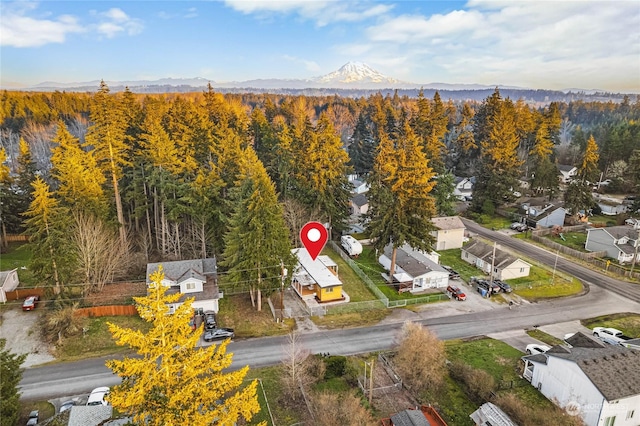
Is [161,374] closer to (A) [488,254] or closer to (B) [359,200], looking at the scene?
(A) [488,254]

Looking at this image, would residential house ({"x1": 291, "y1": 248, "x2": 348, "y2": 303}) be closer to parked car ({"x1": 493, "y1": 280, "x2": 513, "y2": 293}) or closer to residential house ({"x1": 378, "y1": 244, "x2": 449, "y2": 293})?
residential house ({"x1": 378, "y1": 244, "x2": 449, "y2": 293})

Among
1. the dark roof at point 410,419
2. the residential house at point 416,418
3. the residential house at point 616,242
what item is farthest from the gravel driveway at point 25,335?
the residential house at point 616,242

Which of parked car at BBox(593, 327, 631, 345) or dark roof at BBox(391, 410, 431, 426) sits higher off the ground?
dark roof at BBox(391, 410, 431, 426)

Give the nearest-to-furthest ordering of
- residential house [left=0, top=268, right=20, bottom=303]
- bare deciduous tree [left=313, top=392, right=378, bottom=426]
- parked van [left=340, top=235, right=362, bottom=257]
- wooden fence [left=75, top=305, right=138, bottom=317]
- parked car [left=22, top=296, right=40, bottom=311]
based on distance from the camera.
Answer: bare deciduous tree [left=313, top=392, right=378, bottom=426] < wooden fence [left=75, top=305, right=138, bottom=317] < parked car [left=22, top=296, right=40, bottom=311] < residential house [left=0, top=268, right=20, bottom=303] < parked van [left=340, top=235, right=362, bottom=257]

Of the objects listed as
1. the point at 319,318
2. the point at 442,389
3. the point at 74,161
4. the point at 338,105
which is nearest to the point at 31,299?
the point at 74,161

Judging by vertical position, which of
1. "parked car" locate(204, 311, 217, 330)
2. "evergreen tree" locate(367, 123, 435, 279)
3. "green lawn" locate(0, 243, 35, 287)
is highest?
"evergreen tree" locate(367, 123, 435, 279)

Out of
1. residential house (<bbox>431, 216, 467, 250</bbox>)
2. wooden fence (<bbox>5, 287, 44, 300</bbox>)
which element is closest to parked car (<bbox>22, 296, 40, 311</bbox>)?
wooden fence (<bbox>5, 287, 44, 300</bbox>)
